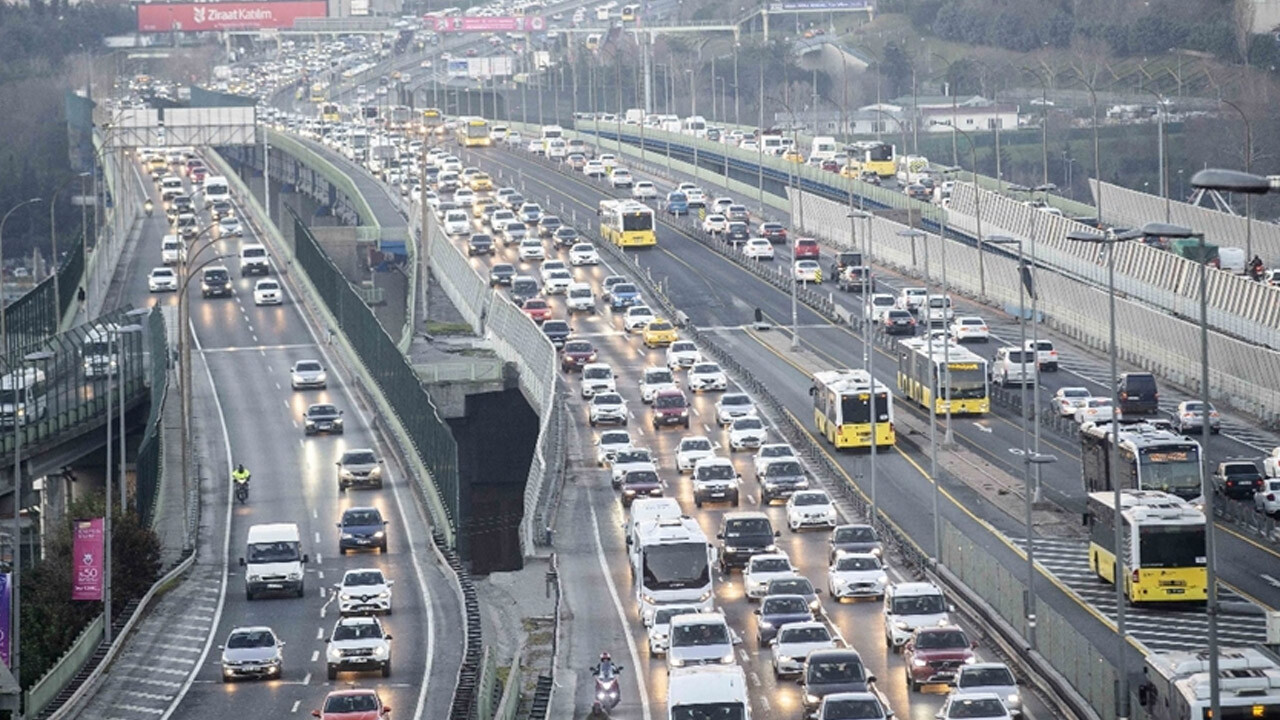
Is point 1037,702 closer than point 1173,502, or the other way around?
point 1037,702

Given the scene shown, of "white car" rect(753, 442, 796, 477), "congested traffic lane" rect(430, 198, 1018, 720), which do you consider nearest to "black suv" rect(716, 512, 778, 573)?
"congested traffic lane" rect(430, 198, 1018, 720)

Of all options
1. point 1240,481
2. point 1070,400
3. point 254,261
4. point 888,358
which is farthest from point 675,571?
point 254,261

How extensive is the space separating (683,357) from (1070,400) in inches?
746

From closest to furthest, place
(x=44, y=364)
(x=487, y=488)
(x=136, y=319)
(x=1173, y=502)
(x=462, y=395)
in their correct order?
(x=1173, y=502) < (x=44, y=364) < (x=136, y=319) < (x=462, y=395) < (x=487, y=488)

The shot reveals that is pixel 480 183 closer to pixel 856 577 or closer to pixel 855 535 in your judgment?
pixel 855 535

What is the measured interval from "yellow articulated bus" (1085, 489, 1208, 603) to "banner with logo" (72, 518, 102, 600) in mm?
22903

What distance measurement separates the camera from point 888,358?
99.4 metres

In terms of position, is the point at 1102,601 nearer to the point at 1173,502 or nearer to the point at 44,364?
the point at 1173,502

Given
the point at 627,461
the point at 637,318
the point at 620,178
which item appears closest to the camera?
the point at 627,461

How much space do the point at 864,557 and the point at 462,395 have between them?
4481 cm

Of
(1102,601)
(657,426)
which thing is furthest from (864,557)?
(657,426)

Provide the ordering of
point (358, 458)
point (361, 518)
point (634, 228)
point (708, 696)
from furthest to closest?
point (634, 228), point (358, 458), point (361, 518), point (708, 696)

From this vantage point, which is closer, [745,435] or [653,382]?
[745,435]

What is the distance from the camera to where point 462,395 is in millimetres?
100062
